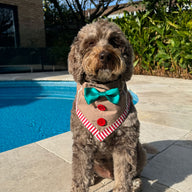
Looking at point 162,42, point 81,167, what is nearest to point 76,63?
point 81,167

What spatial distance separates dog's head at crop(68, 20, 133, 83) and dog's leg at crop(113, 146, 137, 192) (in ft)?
2.28

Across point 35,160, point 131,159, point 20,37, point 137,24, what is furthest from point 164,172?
point 20,37

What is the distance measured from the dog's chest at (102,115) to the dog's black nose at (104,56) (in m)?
0.28

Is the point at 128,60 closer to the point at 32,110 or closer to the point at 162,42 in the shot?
the point at 32,110

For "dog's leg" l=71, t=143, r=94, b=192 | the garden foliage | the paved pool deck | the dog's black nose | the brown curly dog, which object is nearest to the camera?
the dog's black nose

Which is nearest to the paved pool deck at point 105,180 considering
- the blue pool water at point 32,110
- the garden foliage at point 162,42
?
the blue pool water at point 32,110

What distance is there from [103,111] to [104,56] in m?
0.53

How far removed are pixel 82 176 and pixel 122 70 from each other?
1.09 meters

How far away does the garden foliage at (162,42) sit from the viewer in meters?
8.49

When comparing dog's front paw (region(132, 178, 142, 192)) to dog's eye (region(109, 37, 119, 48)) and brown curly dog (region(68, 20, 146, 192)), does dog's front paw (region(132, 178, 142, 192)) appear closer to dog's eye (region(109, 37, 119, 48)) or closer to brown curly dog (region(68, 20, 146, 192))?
brown curly dog (region(68, 20, 146, 192))

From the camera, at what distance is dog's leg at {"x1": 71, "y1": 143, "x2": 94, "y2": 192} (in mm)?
1942

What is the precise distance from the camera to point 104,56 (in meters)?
1.75

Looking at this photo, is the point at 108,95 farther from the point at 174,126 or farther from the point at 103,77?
the point at 174,126

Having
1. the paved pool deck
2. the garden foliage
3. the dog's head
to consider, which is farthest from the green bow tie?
the garden foliage
